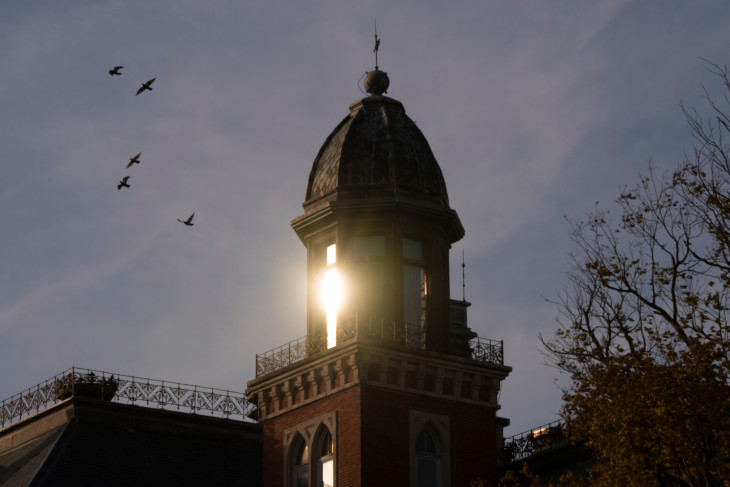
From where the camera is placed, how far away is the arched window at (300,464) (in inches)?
1564

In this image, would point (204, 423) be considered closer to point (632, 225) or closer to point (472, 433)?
point (472, 433)

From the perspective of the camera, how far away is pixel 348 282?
133 ft

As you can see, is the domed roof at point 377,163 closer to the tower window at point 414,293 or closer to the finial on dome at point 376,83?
the finial on dome at point 376,83

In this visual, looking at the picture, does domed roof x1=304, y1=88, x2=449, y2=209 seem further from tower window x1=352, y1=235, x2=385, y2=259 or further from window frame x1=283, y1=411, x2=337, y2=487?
window frame x1=283, y1=411, x2=337, y2=487

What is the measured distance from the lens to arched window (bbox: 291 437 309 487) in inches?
1564

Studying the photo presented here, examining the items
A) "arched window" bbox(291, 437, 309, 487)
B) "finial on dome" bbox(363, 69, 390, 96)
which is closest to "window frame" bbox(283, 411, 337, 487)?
"arched window" bbox(291, 437, 309, 487)

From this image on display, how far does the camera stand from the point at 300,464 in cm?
4003

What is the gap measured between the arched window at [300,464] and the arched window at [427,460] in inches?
118

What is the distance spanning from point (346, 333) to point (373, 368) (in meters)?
1.26

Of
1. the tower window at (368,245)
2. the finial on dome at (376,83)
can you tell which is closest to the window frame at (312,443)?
the tower window at (368,245)

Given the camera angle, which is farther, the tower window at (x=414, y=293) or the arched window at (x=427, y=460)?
the tower window at (x=414, y=293)

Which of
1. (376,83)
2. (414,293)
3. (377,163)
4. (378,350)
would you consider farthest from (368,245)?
(376,83)

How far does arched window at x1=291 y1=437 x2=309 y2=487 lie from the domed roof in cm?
687

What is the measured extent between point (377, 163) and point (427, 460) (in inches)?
336
